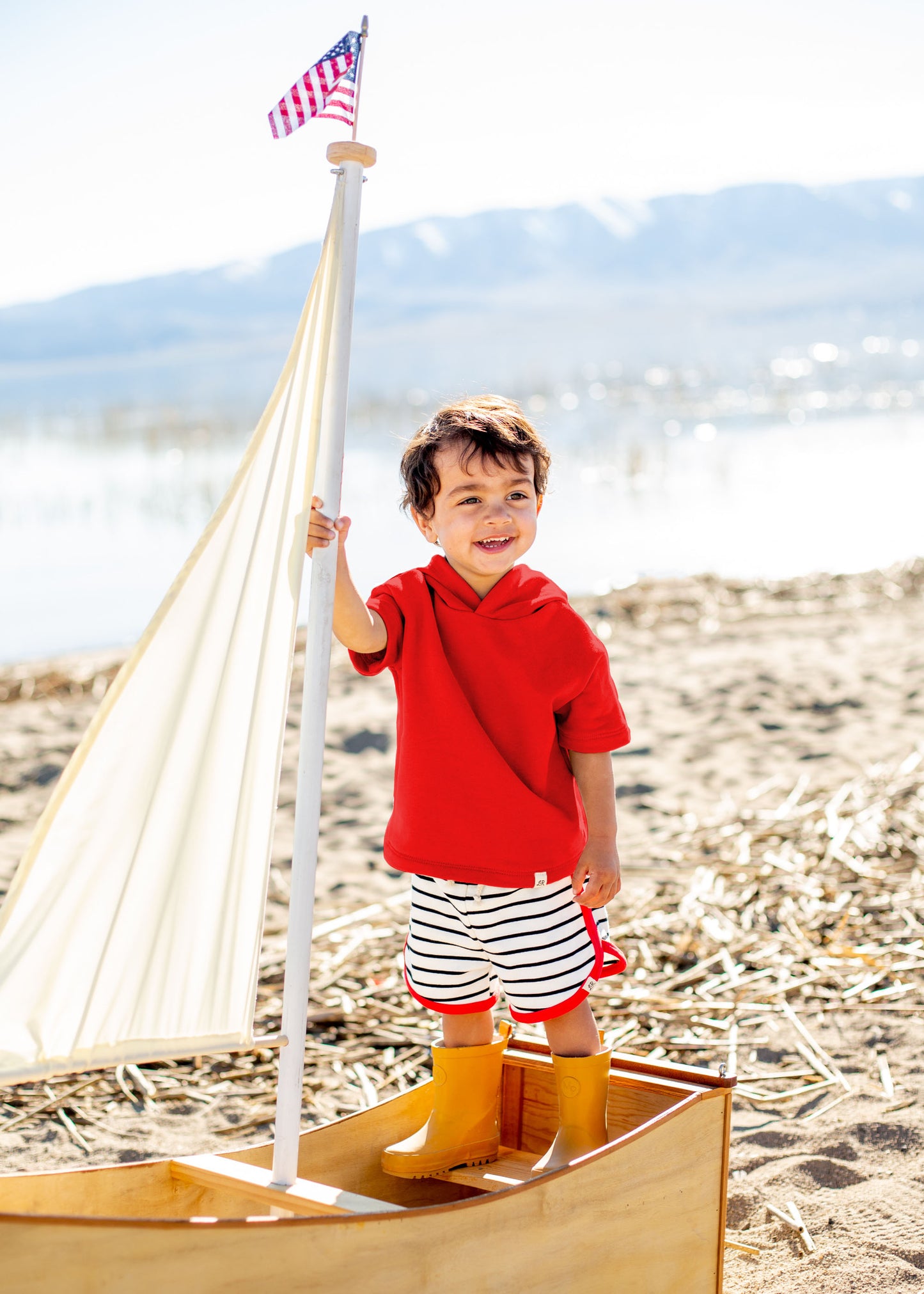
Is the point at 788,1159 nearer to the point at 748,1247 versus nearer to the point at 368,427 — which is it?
the point at 748,1247

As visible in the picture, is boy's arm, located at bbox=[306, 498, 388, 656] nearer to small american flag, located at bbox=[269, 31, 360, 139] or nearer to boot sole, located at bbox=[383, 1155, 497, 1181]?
small american flag, located at bbox=[269, 31, 360, 139]

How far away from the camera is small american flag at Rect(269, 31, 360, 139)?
2.00 m

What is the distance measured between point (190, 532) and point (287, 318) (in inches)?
4512

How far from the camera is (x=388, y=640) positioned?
2.43 meters

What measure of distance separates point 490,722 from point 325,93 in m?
1.14

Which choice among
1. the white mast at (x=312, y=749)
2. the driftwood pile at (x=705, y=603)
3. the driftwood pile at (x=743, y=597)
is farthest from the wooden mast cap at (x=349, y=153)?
the driftwood pile at (x=743, y=597)

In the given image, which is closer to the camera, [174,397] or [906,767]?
[906,767]

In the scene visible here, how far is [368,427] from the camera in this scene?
22641mm

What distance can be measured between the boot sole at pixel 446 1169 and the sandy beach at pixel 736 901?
1.27ft

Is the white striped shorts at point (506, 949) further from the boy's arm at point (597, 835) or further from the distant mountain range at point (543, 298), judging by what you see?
the distant mountain range at point (543, 298)

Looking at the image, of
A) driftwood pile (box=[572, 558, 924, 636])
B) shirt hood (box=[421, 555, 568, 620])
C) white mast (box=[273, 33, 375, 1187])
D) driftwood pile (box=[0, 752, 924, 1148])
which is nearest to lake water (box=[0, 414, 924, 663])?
driftwood pile (box=[572, 558, 924, 636])

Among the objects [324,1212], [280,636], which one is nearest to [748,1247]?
[324,1212]

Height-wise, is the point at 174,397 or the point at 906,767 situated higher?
the point at 174,397

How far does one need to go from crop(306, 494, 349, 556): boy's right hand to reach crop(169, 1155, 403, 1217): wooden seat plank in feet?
3.45
